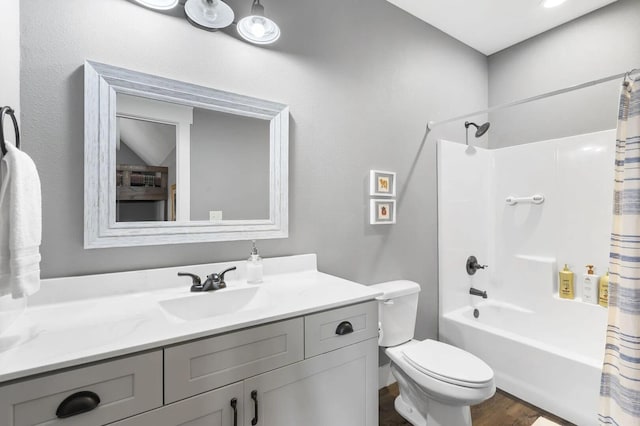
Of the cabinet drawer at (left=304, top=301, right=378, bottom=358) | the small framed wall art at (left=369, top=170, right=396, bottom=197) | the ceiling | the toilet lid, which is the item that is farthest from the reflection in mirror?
the ceiling

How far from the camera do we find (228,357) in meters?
0.92

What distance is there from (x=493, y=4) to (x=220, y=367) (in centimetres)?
280

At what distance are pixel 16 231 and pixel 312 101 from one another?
1405mm

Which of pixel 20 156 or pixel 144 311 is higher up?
pixel 20 156

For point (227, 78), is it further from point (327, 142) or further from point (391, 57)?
point (391, 57)

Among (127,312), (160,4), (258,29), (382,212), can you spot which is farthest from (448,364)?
(160,4)

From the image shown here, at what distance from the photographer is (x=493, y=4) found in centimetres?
211

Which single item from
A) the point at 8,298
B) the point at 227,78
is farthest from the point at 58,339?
the point at 227,78

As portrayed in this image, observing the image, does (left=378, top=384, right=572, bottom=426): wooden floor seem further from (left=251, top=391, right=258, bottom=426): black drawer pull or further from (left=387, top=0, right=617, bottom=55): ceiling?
(left=387, top=0, right=617, bottom=55): ceiling

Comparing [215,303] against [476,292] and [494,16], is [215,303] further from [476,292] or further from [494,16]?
[494,16]

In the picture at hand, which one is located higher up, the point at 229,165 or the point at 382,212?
the point at 229,165

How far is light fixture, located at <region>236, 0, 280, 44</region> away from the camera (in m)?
1.39

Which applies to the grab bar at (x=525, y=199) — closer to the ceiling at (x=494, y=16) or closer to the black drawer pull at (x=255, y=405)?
the ceiling at (x=494, y=16)

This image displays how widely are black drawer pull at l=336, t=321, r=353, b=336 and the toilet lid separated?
2.04 ft
